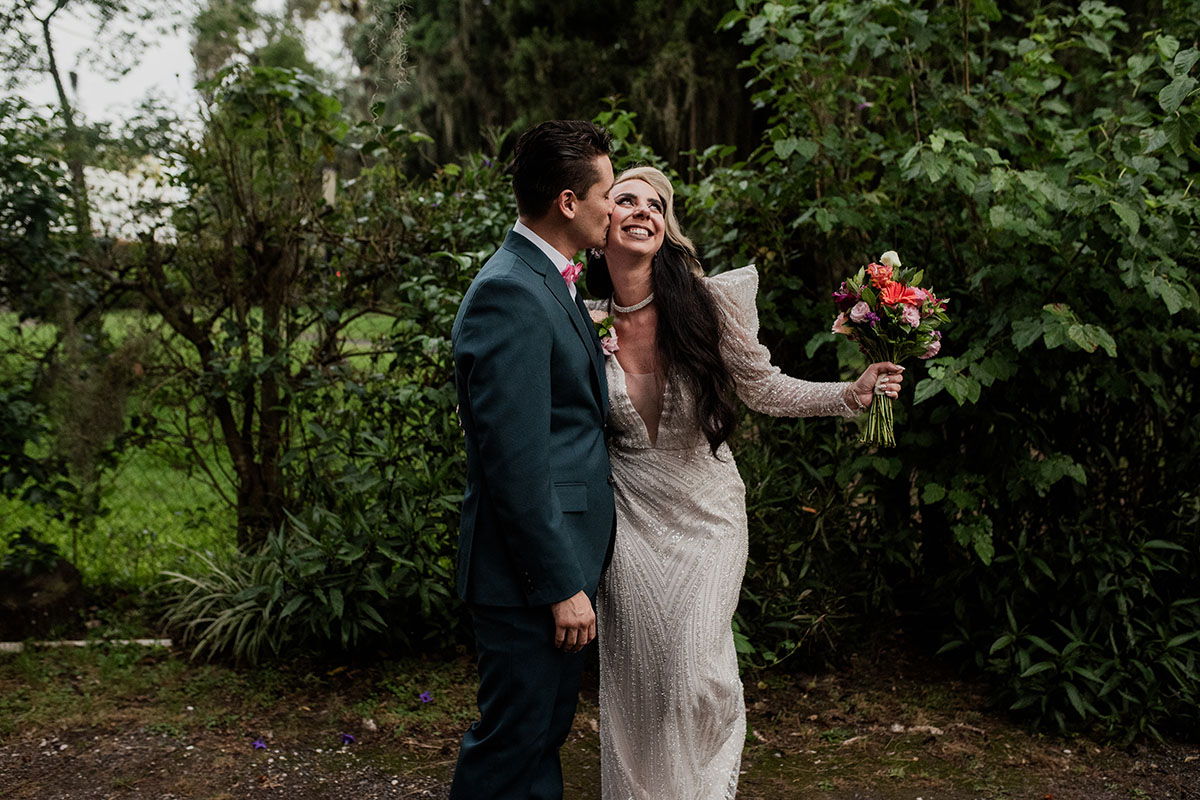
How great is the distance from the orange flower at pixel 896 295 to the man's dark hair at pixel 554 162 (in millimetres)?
885

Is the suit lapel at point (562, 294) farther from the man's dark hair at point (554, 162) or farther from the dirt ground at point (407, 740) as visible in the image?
the dirt ground at point (407, 740)

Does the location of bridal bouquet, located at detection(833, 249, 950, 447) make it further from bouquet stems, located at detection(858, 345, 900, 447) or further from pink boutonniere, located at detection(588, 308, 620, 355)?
pink boutonniere, located at detection(588, 308, 620, 355)

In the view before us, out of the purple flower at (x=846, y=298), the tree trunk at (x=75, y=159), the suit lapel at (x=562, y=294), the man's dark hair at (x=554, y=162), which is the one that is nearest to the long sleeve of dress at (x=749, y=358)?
the purple flower at (x=846, y=298)

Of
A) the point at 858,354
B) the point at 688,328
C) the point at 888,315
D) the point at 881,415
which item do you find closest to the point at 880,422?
the point at 881,415

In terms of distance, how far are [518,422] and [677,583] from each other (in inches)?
31.5

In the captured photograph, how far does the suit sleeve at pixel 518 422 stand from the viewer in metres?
2.14

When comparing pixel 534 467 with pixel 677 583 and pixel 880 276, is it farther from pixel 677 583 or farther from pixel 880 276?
pixel 880 276

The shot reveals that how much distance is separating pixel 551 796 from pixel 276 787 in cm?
145

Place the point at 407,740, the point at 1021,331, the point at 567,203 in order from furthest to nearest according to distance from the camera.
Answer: the point at 407,740 < the point at 1021,331 < the point at 567,203

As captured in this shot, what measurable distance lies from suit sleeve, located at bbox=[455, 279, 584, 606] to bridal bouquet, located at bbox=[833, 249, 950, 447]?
1.01 m

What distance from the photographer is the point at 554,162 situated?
233 cm

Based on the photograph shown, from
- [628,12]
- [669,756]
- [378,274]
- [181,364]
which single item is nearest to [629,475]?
[669,756]

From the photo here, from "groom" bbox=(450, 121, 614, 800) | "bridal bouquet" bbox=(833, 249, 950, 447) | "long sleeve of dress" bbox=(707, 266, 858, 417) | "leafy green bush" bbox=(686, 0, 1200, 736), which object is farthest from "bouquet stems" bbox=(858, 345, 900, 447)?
"groom" bbox=(450, 121, 614, 800)

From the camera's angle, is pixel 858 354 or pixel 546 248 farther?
pixel 858 354
